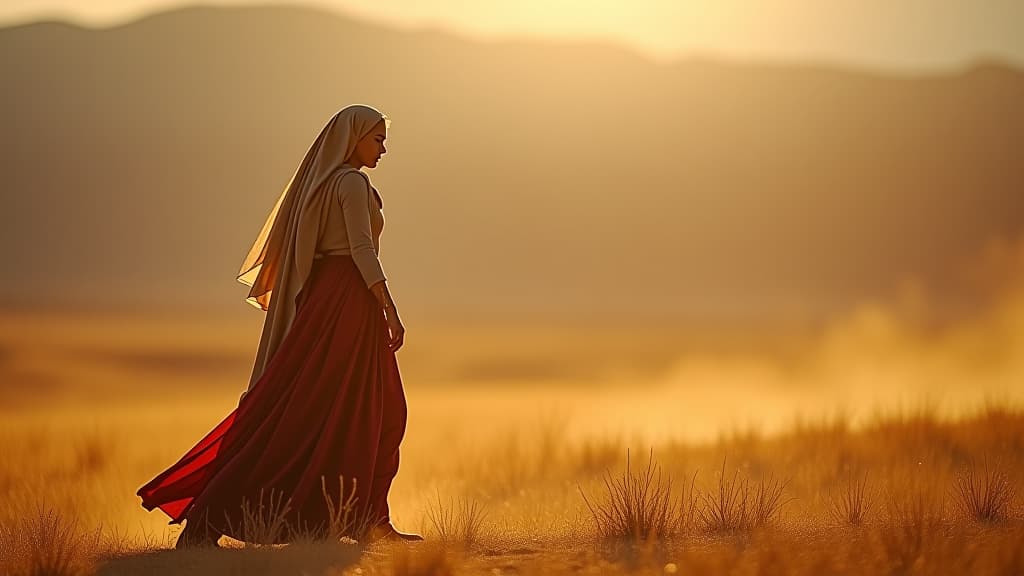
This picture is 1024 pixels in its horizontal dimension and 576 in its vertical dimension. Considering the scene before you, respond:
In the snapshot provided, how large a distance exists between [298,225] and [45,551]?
1.91m

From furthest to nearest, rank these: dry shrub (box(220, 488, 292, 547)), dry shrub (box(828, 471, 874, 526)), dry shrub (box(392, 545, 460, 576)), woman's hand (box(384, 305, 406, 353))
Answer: dry shrub (box(828, 471, 874, 526))
woman's hand (box(384, 305, 406, 353))
dry shrub (box(220, 488, 292, 547))
dry shrub (box(392, 545, 460, 576))

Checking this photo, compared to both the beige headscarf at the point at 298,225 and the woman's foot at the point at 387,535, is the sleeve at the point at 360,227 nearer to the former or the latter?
the beige headscarf at the point at 298,225

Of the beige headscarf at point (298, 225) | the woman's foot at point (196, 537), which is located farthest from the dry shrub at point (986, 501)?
the woman's foot at point (196, 537)

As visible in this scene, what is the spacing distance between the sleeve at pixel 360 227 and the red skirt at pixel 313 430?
0.21m

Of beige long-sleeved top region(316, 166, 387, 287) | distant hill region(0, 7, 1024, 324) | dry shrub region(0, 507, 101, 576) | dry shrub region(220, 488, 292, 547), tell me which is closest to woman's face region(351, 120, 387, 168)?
beige long-sleeved top region(316, 166, 387, 287)

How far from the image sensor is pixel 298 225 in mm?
6312

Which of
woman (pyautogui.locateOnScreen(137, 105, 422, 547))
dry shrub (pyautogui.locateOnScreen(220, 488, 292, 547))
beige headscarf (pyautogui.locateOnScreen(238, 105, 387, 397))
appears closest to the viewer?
dry shrub (pyautogui.locateOnScreen(220, 488, 292, 547))

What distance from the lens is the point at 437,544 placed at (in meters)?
5.71

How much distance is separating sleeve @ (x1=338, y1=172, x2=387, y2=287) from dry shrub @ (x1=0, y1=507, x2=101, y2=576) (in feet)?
5.88

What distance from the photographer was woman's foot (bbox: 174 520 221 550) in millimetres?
5980

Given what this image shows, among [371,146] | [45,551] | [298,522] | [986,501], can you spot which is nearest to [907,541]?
[986,501]

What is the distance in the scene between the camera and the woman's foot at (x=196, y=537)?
19.6ft

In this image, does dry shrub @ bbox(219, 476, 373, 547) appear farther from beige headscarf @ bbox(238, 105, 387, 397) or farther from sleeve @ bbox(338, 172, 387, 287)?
sleeve @ bbox(338, 172, 387, 287)

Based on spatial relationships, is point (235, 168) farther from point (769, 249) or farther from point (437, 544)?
point (437, 544)
